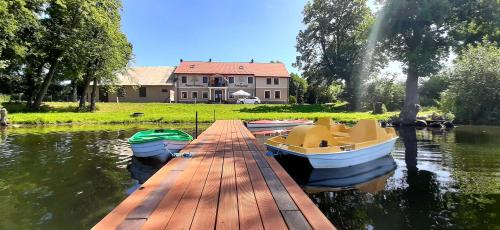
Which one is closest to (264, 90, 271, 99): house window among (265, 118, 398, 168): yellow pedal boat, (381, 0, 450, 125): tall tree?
(381, 0, 450, 125): tall tree

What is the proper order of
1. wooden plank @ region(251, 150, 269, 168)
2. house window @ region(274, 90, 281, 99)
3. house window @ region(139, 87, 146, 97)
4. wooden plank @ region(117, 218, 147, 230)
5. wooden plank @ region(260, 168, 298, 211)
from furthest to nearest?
house window @ region(274, 90, 281, 99) → house window @ region(139, 87, 146, 97) → wooden plank @ region(251, 150, 269, 168) → wooden plank @ region(260, 168, 298, 211) → wooden plank @ region(117, 218, 147, 230)

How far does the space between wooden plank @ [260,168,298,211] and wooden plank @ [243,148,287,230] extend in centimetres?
8

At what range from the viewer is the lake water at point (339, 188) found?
20.9 feet

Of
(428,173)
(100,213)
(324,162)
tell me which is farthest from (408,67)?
(100,213)

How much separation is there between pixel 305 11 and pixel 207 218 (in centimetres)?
4971

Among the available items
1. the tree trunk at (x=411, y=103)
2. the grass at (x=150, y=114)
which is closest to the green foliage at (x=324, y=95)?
the grass at (x=150, y=114)

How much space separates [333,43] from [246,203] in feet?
159

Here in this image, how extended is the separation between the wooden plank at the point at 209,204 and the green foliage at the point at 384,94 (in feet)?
134

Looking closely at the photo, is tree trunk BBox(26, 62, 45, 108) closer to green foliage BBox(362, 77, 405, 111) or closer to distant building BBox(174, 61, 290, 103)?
distant building BBox(174, 61, 290, 103)

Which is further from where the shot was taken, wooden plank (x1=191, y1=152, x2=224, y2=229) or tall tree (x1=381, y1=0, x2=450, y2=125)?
tall tree (x1=381, y1=0, x2=450, y2=125)

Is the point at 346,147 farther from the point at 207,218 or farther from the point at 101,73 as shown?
the point at 101,73

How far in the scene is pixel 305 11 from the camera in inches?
1982

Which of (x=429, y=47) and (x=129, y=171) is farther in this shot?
(x=429, y=47)

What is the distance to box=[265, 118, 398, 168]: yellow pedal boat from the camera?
973 centimetres
